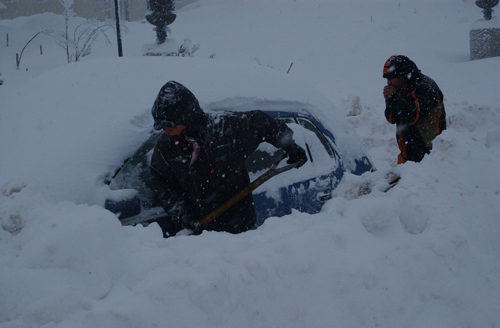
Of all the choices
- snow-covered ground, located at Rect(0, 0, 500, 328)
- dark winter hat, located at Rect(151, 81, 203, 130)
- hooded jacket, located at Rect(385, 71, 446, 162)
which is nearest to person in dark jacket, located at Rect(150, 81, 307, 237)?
dark winter hat, located at Rect(151, 81, 203, 130)

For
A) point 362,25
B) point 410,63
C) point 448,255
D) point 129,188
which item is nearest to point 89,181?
point 129,188

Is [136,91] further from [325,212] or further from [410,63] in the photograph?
[410,63]

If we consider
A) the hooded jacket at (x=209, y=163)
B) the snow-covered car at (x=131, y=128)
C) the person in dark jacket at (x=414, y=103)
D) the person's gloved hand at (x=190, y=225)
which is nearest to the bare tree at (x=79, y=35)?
the snow-covered car at (x=131, y=128)

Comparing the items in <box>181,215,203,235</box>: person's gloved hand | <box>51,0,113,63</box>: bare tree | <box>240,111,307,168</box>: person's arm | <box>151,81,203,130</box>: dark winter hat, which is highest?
<box>51,0,113,63</box>: bare tree

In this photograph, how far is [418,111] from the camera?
3041 mm

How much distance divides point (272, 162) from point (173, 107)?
1022mm

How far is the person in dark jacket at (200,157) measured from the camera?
6.74ft

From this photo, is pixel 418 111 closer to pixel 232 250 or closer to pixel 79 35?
pixel 232 250

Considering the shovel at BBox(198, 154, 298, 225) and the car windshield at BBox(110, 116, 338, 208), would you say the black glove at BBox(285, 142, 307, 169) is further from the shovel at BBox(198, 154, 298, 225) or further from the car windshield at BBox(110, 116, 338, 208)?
the shovel at BBox(198, 154, 298, 225)

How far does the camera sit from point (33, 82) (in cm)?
279

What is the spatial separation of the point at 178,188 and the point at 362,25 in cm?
2002

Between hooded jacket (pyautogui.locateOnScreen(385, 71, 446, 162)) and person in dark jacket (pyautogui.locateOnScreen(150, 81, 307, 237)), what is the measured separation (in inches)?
48.8

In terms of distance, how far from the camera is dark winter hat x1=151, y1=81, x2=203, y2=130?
77.8 inches

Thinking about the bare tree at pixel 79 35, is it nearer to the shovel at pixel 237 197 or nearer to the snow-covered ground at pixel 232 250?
the snow-covered ground at pixel 232 250
